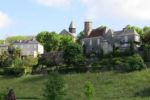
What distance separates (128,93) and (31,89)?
694 inches

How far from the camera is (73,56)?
102 m

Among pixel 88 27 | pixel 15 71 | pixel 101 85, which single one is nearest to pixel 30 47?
pixel 88 27

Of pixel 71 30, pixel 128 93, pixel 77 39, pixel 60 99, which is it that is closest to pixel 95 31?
pixel 77 39

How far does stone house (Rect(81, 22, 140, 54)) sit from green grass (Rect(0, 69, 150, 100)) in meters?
21.2

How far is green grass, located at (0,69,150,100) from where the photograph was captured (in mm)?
72938

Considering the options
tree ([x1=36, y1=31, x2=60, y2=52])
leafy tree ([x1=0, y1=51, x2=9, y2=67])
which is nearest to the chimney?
tree ([x1=36, y1=31, x2=60, y2=52])

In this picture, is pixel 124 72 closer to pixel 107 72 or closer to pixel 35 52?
pixel 107 72

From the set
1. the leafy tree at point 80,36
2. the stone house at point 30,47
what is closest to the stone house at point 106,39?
the stone house at point 30,47

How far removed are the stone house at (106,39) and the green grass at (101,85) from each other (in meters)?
21.2

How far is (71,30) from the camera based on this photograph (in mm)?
158000

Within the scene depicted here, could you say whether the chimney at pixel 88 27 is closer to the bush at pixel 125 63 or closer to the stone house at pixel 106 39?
the stone house at pixel 106 39

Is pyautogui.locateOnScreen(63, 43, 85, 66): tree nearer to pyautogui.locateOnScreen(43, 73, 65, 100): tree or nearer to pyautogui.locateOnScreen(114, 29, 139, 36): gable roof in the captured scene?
pyautogui.locateOnScreen(114, 29, 139, 36): gable roof

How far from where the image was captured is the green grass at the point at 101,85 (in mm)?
72938

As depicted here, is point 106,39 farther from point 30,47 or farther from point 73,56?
point 30,47
